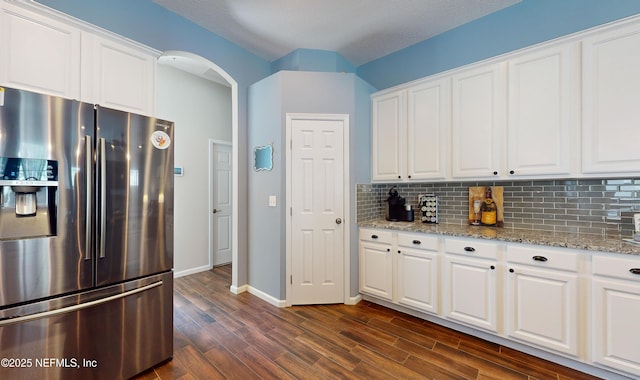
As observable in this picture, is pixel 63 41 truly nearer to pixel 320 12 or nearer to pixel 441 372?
pixel 320 12

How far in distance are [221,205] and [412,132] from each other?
3.42 m

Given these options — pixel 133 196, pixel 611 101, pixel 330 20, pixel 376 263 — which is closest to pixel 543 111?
pixel 611 101

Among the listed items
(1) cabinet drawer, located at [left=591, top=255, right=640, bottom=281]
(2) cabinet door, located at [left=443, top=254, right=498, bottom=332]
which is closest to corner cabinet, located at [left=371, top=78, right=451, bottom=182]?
(2) cabinet door, located at [left=443, top=254, right=498, bottom=332]

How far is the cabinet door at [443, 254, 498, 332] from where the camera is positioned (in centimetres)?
217

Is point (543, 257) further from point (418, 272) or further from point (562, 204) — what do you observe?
point (418, 272)

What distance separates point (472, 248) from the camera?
2271mm

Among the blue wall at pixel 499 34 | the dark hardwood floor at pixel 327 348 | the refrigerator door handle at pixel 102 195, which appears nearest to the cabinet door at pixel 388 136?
the blue wall at pixel 499 34

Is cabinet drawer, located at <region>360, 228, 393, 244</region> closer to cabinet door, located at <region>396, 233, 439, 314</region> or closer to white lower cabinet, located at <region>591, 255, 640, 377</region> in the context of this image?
cabinet door, located at <region>396, 233, 439, 314</region>

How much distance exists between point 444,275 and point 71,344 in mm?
2821

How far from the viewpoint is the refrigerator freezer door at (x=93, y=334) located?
138cm

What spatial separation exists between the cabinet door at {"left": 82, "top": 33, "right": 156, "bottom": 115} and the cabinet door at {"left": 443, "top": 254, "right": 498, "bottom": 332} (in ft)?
9.90

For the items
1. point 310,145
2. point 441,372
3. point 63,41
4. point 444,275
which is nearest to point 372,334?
point 441,372

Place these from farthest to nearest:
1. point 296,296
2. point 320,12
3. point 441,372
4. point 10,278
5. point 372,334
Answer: point 296,296 < point 320,12 < point 372,334 < point 441,372 < point 10,278

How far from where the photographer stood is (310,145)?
297 centimetres
